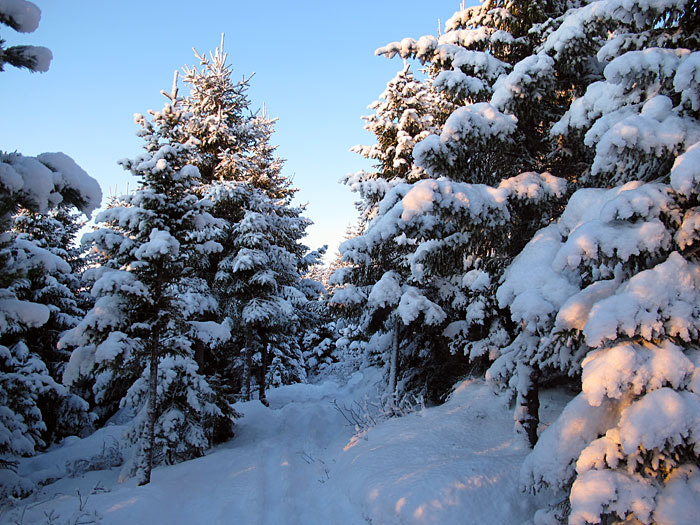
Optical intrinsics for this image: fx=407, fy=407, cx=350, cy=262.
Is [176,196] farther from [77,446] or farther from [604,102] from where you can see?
[77,446]

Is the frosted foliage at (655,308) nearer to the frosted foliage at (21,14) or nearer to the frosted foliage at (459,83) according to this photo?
the frosted foliage at (459,83)

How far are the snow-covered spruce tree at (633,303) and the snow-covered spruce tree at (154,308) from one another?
311 inches

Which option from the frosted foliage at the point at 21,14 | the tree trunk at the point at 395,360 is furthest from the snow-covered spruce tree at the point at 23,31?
the tree trunk at the point at 395,360

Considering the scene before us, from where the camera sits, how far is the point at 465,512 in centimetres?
557

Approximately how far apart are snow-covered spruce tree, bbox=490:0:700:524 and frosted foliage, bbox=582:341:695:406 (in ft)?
0.03

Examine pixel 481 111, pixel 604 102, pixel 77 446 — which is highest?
pixel 481 111

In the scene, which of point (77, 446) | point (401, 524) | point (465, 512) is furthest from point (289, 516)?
point (77, 446)

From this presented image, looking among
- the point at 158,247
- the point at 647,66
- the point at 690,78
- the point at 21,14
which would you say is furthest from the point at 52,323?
the point at 690,78

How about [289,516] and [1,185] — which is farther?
[289,516]

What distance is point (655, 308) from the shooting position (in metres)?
4.24

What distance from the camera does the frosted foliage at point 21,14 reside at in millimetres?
4332

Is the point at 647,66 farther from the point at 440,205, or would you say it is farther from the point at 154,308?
the point at 154,308

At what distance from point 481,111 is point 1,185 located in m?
7.12

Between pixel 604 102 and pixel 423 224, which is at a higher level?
pixel 604 102
